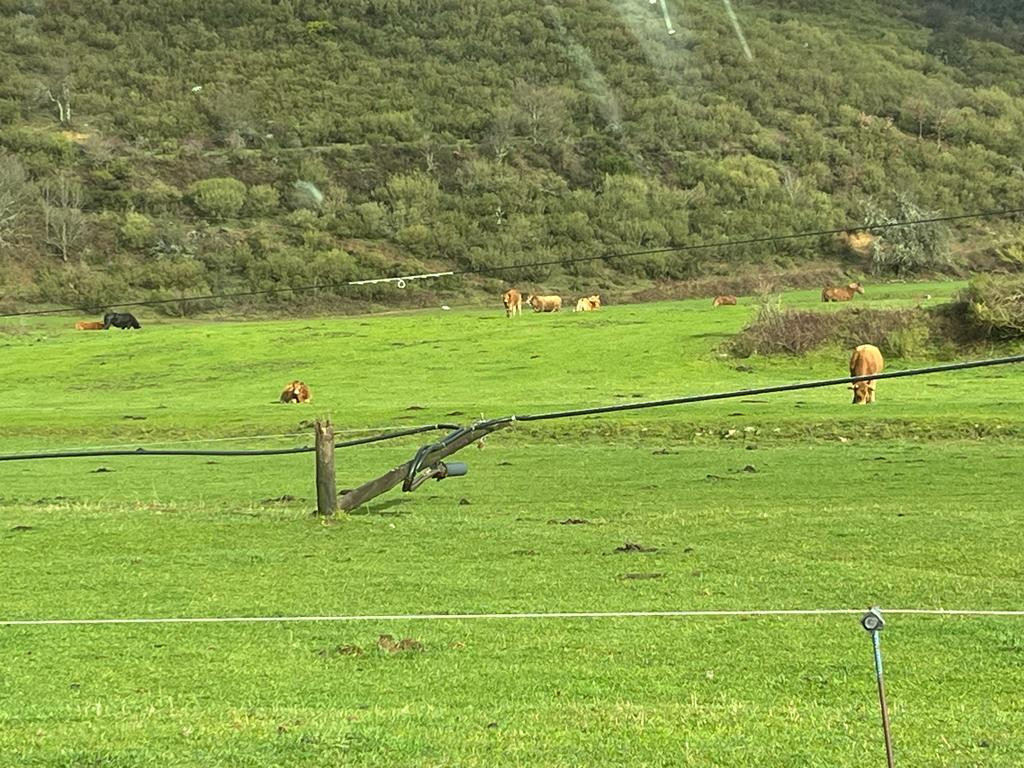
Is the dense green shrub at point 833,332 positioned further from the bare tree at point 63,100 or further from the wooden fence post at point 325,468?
the bare tree at point 63,100

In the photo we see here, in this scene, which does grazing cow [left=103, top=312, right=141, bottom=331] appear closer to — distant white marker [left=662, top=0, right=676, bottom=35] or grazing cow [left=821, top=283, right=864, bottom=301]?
grazing cow [left=821, top=283, right=864, bottom=301]

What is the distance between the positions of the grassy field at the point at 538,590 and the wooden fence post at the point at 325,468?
0.29 metres

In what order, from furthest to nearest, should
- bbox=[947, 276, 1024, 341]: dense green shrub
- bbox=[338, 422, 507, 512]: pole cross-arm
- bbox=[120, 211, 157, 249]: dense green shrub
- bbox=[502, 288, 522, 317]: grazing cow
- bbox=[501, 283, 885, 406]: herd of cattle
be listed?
bbox=[120, 211, 157, 249]: dense green shrub, bbox=[502, 288, 522, 317]: grazing cow, bbox=[947, 276, 1024, 341]: dense green shrub, bbox=[501, 283, 885, 406]: herd of cattle, bbox=[338, 422, 507, 512]: pole cross-arm

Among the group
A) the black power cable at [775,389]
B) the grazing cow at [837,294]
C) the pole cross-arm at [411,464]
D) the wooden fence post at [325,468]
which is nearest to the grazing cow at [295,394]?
the wooden fence post at [325,468]

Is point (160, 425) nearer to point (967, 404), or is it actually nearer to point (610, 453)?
point (610, 453)

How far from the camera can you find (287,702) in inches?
315

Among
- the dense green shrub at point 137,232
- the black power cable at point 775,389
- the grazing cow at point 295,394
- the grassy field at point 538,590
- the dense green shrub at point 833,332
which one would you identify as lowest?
the grassy field at point 538,590

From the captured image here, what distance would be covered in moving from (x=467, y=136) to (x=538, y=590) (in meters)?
99.1

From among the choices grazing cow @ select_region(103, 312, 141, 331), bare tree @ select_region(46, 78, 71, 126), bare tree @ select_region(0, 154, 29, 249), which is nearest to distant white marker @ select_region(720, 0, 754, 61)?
bare tree @ select_region(46, 78, 71, 126)

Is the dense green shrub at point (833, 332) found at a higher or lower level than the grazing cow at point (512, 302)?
lower

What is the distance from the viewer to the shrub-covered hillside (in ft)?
272

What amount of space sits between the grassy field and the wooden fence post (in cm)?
29

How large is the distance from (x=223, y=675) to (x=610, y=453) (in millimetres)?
17078

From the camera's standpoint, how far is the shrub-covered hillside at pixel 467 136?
8281cm
